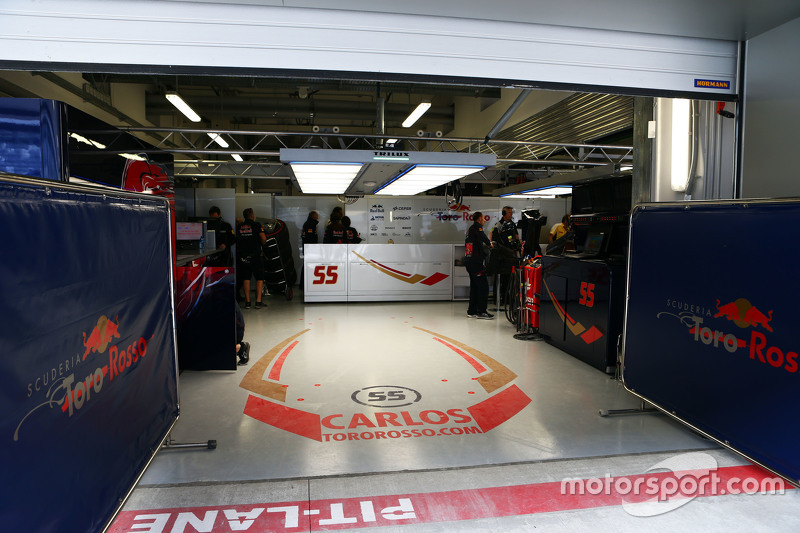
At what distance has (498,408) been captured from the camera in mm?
4008

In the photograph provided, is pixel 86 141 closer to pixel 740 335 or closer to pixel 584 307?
pixel 740 335

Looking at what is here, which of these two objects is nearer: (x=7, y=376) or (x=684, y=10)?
(x=7, y=376)

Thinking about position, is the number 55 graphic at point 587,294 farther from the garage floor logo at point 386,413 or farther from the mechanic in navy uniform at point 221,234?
the mechanic in navy uniform at point 221,234

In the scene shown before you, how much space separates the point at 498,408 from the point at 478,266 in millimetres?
4151

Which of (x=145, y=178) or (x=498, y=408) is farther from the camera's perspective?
(x=145, y=178)

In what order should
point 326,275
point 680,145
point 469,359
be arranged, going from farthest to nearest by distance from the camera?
point 326,275, point 469,359, point 680,145

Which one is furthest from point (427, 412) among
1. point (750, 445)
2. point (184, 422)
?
point (750, 445)

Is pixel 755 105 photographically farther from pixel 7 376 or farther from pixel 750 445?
pixel 7 376

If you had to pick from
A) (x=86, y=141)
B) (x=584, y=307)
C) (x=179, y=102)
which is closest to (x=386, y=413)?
(x=584, y=307)

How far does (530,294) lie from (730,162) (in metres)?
3.47

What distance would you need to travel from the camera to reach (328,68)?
98.0 inches

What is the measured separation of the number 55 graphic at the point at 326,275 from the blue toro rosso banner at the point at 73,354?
6498mm

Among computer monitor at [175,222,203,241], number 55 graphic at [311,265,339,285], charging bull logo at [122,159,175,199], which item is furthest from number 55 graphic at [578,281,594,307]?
computer monitor at [175,222,203,241]

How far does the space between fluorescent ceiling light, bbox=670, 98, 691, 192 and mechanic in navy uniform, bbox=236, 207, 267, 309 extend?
22.6 ft
